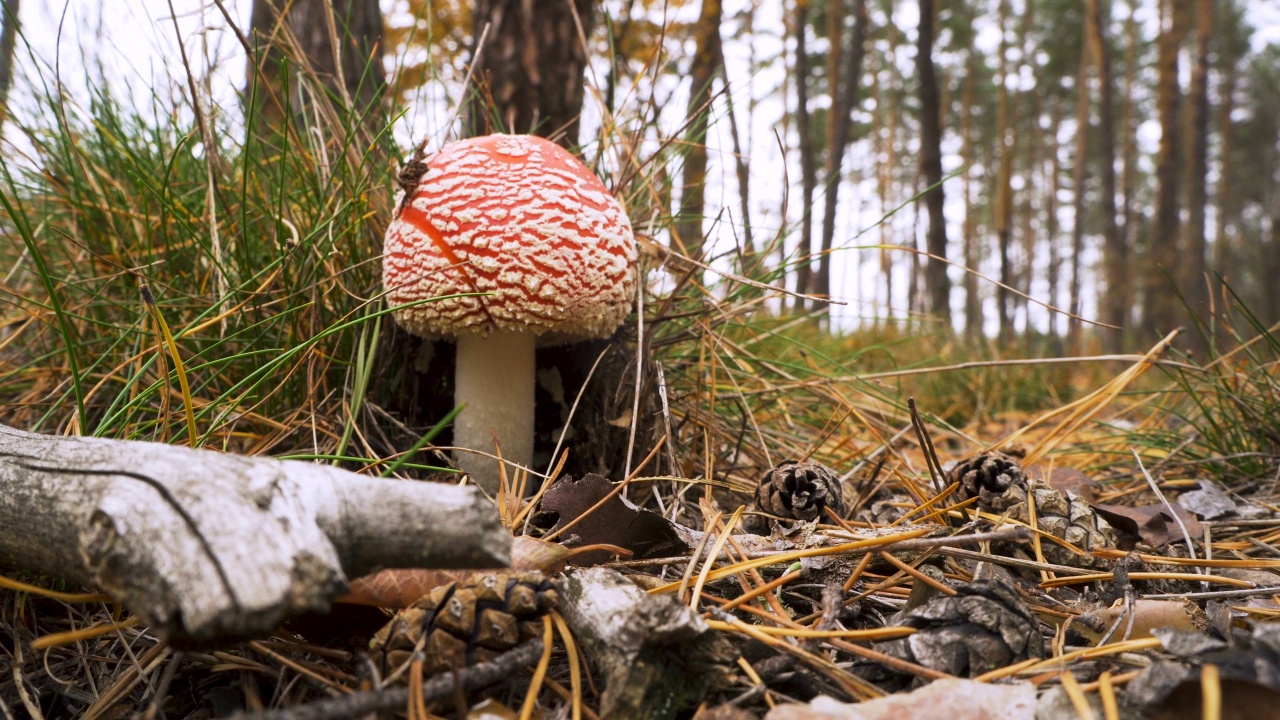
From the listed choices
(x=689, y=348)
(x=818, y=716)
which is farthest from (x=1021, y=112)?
(x=818, y=716)

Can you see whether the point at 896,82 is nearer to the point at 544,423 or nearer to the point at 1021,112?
the point at 1021,112

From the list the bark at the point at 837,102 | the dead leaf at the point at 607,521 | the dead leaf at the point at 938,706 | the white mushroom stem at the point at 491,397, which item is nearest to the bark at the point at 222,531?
the dead leaf at the point at 938,706

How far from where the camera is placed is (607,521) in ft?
4.30

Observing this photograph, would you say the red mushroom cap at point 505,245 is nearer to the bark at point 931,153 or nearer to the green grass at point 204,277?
the green grass at point 204,277

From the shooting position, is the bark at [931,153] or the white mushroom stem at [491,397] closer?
the white mushroom stem at [491,397]

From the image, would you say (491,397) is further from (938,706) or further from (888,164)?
(888,164)

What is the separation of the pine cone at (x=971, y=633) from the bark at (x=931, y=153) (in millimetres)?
6370

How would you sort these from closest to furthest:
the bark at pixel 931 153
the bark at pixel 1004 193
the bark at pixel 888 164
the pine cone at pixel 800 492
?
the pine cone at pixel 800 492, the bark at pixel 931 153, the bark at pixel 1004 193, the bark at pixel 888 164

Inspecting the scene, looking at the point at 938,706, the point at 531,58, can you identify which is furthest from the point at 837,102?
the point at 938,706

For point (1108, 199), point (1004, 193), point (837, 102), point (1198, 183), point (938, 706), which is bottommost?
point (938, 706)

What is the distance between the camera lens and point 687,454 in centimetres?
188

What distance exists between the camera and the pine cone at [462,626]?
915 millimetres

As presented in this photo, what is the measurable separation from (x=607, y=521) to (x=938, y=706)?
632 millimetres

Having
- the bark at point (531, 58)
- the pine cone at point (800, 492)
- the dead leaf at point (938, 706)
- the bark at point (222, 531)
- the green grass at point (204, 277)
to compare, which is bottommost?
the dead leaf at point (938, 706)
